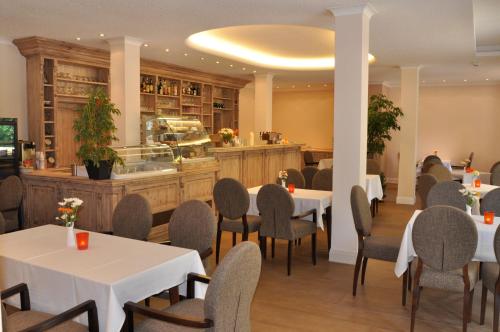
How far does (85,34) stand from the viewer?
6.58 metres

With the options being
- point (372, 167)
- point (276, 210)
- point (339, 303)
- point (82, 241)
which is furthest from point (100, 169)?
point (372, 167)

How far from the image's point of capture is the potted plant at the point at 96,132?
17.1 ft

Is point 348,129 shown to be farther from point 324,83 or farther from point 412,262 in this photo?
→ point 324,83

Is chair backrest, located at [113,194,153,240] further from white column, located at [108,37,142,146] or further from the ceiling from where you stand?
white column, located at [108,37,142,146]

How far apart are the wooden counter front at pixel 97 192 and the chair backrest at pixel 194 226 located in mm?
1897

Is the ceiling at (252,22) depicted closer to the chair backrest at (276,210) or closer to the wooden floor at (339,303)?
the chair backrest at (276,210)

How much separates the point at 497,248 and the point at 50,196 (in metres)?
5.02

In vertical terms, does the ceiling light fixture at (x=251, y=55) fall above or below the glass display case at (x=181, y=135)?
above

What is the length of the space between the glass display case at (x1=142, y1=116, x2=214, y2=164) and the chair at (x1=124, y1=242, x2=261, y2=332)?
4.55 meters

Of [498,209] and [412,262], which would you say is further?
[498,209]

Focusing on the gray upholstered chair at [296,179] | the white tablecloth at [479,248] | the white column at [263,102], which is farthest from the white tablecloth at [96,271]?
the white column at [263,102]

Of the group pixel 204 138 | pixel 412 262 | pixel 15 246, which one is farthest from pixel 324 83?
pixel 15 246

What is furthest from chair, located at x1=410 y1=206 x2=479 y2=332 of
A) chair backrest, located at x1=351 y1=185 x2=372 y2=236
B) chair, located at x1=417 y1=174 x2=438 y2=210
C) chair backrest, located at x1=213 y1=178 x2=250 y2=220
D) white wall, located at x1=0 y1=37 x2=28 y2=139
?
white wall, located at x1=0 y1=37 x2=28 y2=139

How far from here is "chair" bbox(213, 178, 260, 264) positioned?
A: 5.28 meters
